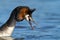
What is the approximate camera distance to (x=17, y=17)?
963 centimetres

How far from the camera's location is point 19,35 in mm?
10477

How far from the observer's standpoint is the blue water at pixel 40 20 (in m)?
10.5

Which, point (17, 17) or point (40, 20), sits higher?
point (17, 17)

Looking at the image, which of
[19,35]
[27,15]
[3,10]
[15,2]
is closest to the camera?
[27,15]

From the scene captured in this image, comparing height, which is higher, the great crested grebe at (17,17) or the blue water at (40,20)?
the great crested grebe at (17,17)

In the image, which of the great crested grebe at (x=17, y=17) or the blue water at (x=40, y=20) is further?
the blue water at (x=40, y=20)

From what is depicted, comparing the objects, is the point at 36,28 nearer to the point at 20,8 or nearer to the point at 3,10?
the point at 20,8

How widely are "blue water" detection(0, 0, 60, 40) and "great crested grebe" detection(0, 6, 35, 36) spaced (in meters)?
0.44

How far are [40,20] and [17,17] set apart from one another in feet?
9.71

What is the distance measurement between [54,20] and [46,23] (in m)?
0.55

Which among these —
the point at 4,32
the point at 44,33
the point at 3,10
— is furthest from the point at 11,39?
the point at 3,10

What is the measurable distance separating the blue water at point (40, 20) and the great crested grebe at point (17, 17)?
44cm

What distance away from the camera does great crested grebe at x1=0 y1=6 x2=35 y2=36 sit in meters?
9.48

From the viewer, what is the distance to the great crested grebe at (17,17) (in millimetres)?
9477
